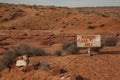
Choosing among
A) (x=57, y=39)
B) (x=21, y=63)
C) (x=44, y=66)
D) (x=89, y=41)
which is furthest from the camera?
(x=57, y=39)

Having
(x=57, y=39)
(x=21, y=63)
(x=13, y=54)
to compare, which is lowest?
(x=57, y=39)

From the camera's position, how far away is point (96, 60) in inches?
621

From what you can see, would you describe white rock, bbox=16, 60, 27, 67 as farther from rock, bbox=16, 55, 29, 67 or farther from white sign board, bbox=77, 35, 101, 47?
white sign board, bbox=77, 35, 101, 47

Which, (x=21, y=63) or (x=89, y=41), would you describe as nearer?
(x=21, y=63)

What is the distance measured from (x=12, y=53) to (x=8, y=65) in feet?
3.17

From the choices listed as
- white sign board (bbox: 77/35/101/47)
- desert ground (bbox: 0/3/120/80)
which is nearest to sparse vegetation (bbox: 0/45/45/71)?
desert ground (bbox: 0/3/120/80)

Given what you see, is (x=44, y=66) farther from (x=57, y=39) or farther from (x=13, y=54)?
(x=57, y=39)

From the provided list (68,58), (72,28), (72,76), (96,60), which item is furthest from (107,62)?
(72,28)

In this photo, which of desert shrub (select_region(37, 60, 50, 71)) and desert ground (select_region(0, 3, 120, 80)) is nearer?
desert ground (select_region(0, 3, 120, 80))

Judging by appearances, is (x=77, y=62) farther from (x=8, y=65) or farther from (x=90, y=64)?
(x=8, y=65)

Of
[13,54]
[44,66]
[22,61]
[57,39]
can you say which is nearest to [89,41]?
[44,66]

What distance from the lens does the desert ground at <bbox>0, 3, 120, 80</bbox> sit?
14133 millimetres

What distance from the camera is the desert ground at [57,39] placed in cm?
1413

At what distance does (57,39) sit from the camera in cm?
3256
